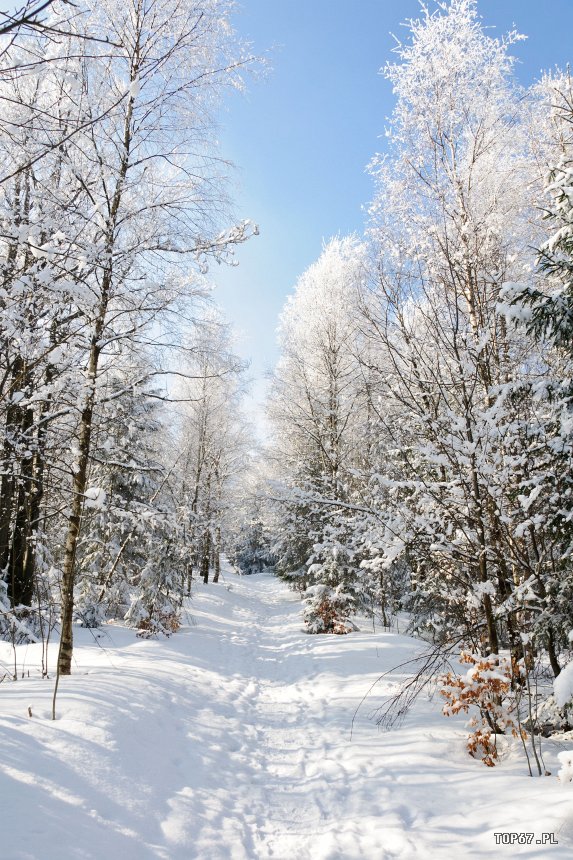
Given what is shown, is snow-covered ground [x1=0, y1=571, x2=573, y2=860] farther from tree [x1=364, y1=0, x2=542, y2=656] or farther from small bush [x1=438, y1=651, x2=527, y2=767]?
tree [x1=364, y1=0, x2=542, y2=656]

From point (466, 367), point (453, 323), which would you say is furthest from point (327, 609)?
point (466, 367)

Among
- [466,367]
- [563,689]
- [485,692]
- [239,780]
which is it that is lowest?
[239,780]

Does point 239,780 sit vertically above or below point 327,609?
above

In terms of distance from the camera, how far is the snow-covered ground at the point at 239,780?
2715 millimetres

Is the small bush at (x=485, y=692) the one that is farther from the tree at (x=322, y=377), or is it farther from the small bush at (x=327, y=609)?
the tree at (x=322, y=377)

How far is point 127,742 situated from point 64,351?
12.6 feet

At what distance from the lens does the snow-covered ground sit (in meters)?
2.71

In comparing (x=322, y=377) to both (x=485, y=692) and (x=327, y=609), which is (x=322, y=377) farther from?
(x=485, y=692)

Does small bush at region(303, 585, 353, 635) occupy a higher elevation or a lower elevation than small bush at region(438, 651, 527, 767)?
lower

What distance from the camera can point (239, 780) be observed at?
3.78 m

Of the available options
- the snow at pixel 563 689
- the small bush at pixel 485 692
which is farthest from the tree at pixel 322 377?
the snow at pixel 563 689

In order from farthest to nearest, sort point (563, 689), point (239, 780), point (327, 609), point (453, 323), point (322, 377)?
point (322, 377) < point (327, 609) < point (453, 323) < point (239, 780) < point (563, 689)

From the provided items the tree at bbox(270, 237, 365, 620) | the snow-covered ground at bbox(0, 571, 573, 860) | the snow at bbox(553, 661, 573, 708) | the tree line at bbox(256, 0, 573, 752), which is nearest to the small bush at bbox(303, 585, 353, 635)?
the tree line at bbox(256, 0, 573, 752)

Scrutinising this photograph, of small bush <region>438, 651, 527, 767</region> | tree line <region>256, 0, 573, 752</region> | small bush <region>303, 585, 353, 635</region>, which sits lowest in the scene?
small bush <region>303, 585, 353, 635</region>
